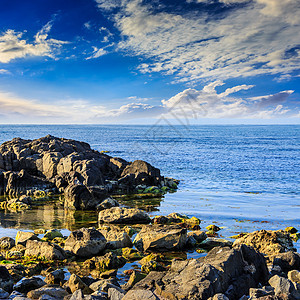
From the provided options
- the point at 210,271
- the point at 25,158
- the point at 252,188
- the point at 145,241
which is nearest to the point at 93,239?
the point at 145,241

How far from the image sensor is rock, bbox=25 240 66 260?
13734 mm

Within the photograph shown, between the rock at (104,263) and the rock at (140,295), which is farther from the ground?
the rock at (140,295)

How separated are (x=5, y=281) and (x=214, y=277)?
694 cm

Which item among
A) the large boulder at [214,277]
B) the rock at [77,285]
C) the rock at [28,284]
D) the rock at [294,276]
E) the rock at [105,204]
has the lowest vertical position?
the rock at [105,204]

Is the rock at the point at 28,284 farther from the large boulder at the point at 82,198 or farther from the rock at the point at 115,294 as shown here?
the large boulder at the point at 82,198

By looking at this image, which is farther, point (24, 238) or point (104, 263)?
point (24, 238)

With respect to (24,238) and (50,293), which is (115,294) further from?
(24,238)

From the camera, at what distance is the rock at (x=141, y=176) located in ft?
116

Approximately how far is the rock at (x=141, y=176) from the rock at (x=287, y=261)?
2358 centimetres

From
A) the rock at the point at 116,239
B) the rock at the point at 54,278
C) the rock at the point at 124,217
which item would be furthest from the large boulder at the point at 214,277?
the rock at the point at 124,217

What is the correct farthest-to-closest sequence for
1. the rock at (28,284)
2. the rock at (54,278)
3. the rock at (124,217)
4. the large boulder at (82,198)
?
the large boulder at (82,198), the rock at (124,217), the rock at (54,278), the rock at (28,284)

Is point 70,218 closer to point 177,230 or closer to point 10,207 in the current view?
point 10,207

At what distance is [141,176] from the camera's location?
36.1m

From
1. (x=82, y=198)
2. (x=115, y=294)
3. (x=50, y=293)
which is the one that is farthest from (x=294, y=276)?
(x=82, y=198)
